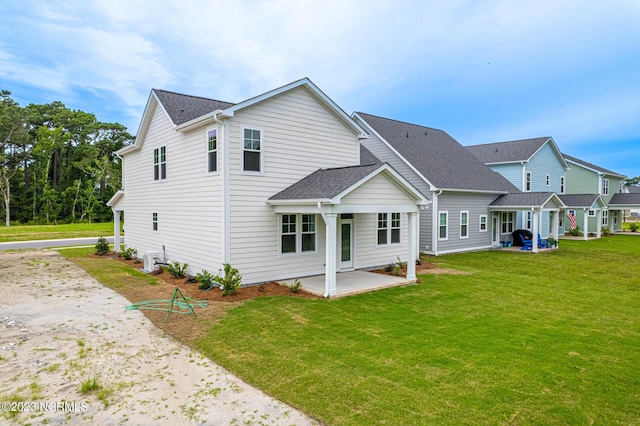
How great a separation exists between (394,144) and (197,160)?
38.7 feet

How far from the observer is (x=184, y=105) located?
44.4ft

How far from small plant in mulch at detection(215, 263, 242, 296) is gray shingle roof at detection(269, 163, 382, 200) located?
2490 mm

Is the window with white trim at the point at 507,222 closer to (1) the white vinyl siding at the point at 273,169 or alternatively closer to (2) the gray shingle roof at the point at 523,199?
(2) the gray shingle roof at the point at 523,199

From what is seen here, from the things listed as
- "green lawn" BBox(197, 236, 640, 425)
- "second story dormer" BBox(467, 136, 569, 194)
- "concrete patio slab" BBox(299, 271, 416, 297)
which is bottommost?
"green lawn" BBox(197, 236, 640, 425)

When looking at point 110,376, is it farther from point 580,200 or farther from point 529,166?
point 580,200

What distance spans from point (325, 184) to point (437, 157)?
1322 cm

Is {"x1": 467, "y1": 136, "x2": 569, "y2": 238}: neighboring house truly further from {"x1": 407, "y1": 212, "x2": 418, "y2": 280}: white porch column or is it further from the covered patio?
{"x1": 407, "y1": 212, "x2": 418, "y2": 280}: white porch column

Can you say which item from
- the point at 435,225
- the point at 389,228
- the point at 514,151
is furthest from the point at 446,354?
the point at 514,151

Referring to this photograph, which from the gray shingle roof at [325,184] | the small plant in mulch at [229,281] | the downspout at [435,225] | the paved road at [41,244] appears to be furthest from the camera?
the paved road at [41,244]

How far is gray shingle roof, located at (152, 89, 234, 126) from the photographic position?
41.2ft

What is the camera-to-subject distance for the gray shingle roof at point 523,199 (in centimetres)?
2003

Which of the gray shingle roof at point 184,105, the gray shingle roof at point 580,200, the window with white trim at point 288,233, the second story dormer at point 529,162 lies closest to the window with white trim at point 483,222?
the second story dormer at point 529,162

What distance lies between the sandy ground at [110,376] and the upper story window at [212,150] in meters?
4.39

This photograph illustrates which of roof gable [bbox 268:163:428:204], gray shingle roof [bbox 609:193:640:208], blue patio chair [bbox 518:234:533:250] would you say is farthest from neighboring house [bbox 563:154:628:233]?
roof gable [bbox 268:163:428:204]
